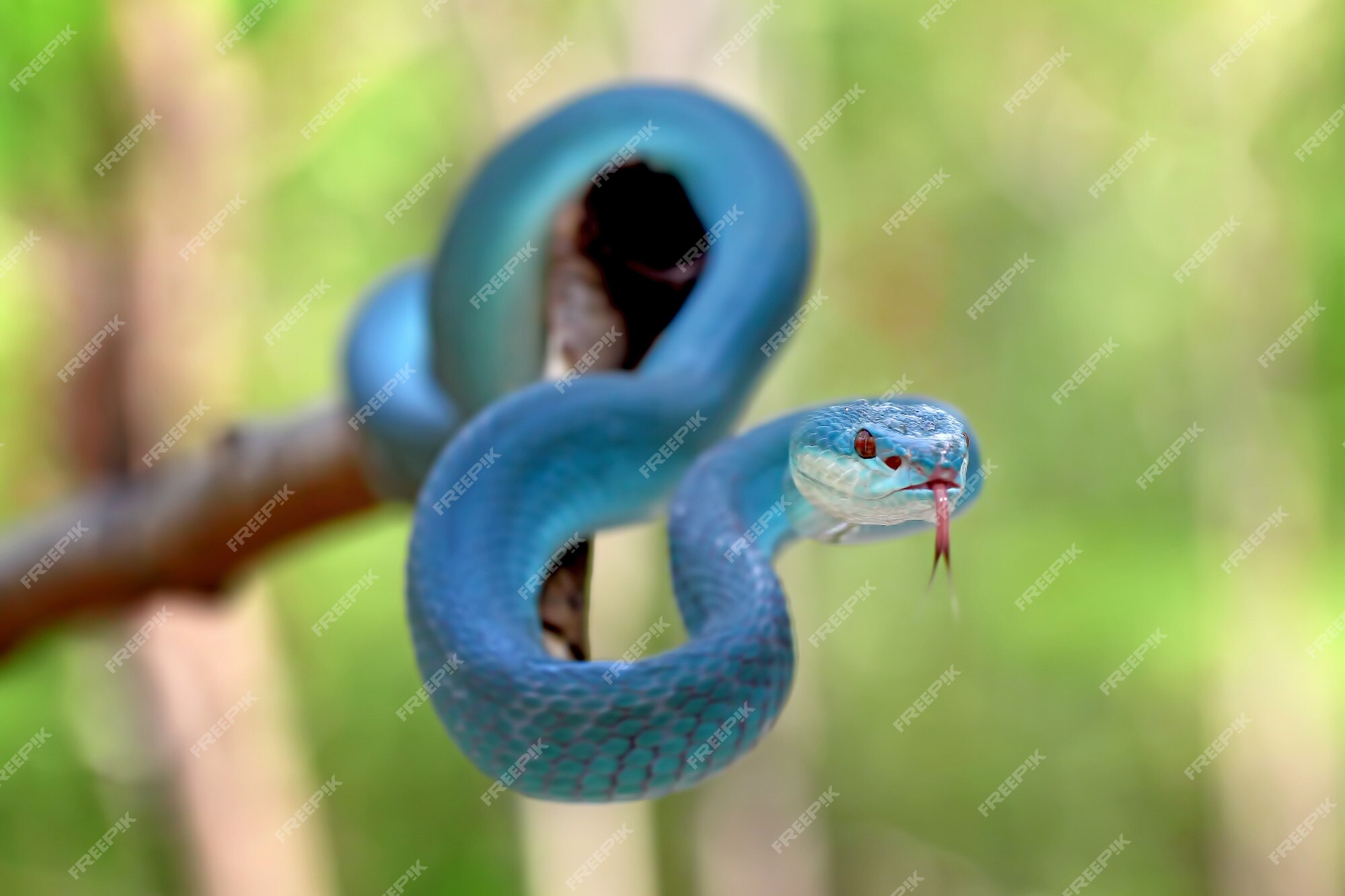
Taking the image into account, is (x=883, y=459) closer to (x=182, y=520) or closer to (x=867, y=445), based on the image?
(x=867, y=445)

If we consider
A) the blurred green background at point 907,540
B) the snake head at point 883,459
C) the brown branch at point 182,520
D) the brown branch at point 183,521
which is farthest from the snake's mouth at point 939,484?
the blurred green background at point 907,540

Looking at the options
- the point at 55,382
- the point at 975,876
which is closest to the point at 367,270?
the point at 55,382

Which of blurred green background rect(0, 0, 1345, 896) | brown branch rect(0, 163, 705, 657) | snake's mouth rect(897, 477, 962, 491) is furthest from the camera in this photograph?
blurred green background rect(0, 0, 1345, 896)

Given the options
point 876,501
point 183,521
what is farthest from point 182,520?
point 876,501

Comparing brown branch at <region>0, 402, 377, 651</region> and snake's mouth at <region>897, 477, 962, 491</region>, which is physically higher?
brown branch at <region>0, 402, 377, 651</region>

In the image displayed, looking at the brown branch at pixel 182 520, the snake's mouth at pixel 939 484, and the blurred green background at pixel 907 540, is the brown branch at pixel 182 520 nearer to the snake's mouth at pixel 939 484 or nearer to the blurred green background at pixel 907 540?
the blurred green background at pixel 907 540

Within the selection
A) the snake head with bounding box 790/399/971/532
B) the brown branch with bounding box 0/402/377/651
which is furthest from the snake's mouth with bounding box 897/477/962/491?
the brown branch with bounding box 0/402/377/651

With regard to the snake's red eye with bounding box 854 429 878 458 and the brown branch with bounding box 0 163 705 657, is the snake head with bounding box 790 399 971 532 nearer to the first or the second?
the snake's red eye with bounding box 854 429 878 458
